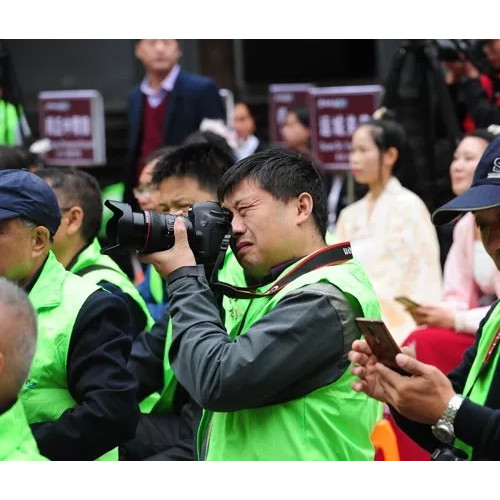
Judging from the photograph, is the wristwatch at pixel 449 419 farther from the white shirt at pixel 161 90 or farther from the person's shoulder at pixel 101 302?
the white shirt at pixel 161 90

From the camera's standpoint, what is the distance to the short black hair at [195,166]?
13.8ft

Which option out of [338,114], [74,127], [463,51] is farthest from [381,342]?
[74,127]

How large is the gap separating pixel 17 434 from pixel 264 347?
59 centimetres

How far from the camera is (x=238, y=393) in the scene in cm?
269

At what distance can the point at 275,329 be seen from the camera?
106 inches

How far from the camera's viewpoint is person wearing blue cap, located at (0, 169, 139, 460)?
2986 mm

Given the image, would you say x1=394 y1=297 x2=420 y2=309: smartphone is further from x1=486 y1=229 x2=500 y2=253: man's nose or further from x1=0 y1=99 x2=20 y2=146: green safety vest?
x1=0 y1=99 x2=20 y2=146: green safety vest

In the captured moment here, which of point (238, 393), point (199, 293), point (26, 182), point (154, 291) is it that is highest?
point (26, 182)

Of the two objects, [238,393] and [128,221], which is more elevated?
[128,221]

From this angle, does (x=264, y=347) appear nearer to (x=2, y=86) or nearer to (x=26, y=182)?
(x=26, y=182)

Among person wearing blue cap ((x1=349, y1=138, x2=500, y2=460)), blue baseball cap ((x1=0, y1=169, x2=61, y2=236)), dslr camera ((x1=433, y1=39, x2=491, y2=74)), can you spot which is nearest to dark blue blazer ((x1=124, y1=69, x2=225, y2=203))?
dslr camera ((x1=433, y1=39, x2=491, y2=74))

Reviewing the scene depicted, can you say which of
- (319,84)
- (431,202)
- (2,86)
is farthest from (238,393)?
(319,84)

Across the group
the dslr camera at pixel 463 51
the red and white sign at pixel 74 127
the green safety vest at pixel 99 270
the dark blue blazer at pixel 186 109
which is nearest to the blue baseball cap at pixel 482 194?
the green safety vest at pixel 99 270

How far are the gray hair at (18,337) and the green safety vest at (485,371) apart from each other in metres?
0.98
